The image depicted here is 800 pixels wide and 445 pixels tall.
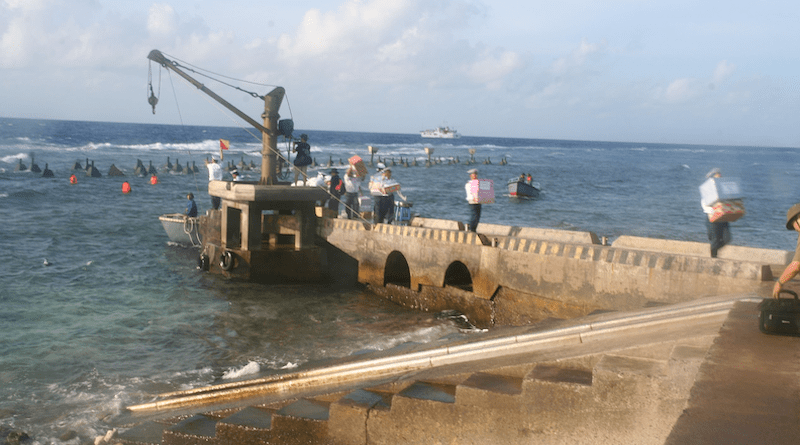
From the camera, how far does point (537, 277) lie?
497 inches

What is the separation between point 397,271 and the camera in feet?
57.0

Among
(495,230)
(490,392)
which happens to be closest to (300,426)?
(490,392)

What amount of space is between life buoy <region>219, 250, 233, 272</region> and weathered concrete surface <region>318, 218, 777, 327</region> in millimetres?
2608

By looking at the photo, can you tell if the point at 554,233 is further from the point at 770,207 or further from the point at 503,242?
the point at 770,207

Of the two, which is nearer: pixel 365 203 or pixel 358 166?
pixel 358 166

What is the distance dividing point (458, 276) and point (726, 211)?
264 inches

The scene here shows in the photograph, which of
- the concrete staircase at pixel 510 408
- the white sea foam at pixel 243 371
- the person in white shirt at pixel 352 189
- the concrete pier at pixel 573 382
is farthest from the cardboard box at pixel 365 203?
the concrete staircase at pixel 510 408

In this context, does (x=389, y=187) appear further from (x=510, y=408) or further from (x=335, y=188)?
(x=510, y=408)

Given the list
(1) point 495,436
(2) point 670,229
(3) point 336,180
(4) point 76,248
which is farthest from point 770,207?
(1) point 495,436

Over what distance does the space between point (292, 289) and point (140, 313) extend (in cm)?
391

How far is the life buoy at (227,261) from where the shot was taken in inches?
709

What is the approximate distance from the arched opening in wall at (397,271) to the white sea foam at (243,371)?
20.2 ft

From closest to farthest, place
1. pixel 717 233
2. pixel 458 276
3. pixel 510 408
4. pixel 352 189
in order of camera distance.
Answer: pixel 510 408 < pixel 717 233 < pixel 458 276 < pixel 352 189

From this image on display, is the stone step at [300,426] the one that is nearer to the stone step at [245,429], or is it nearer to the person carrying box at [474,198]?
the stone step at [245,429]
